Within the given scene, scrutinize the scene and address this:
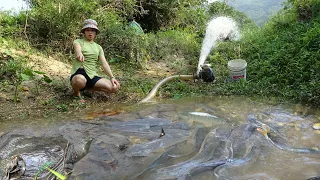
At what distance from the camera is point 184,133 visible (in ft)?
10.7

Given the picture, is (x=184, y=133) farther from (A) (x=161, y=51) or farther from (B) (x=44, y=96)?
(A) (x=161, y=51)

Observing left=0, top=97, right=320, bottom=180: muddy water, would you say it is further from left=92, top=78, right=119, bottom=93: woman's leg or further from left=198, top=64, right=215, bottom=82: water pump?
left=198, top=64, right=215, bottom=82: water pump

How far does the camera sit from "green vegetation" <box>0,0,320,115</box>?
493 cm

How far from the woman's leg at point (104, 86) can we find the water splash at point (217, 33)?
3.24 meters

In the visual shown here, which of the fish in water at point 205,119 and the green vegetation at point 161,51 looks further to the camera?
the green vegetation at point 161,51

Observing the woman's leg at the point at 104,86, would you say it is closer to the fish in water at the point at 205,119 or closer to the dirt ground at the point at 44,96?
the dirt ground at the point at 44,96

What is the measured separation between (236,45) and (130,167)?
22.1ft

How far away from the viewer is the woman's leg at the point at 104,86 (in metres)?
4.57

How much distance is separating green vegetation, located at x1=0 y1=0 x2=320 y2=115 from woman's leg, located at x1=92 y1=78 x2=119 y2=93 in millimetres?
210

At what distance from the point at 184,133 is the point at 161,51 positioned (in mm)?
4824

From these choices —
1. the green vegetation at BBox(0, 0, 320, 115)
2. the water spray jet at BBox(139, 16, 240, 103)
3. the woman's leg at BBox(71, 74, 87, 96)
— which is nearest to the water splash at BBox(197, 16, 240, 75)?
the water spray jet at BBox(139, 16, 240, 103)

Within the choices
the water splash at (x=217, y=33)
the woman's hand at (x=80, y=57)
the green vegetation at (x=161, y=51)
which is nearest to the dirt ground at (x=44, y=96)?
the green vegetation at (x=161, y=51)

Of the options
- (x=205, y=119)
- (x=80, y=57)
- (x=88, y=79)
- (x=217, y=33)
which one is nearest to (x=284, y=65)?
(x=205, y=119)

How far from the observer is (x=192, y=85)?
5.81m
